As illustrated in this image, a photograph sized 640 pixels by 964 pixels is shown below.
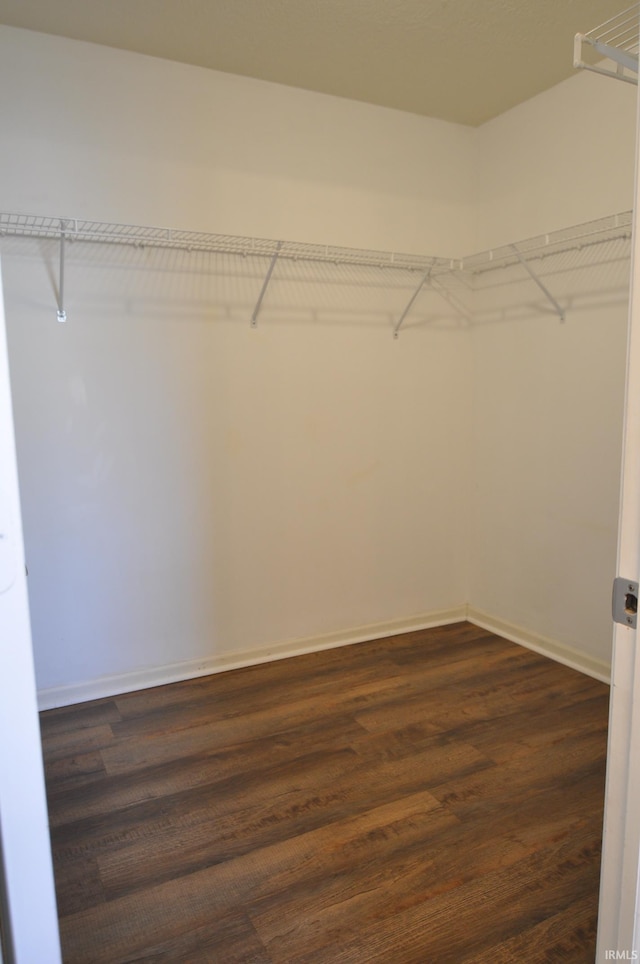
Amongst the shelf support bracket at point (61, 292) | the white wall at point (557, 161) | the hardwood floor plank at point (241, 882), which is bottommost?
the hardwood floor plank at point (241, 882)

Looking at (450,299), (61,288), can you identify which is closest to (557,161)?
(450,299)

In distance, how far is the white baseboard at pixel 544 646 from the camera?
2.83 meters

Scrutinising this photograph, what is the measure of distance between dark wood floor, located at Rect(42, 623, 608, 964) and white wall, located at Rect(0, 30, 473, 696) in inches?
18.0

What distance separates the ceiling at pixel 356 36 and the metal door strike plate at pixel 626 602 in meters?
2.18

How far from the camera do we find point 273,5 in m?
2.21

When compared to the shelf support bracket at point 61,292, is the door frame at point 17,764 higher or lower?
lower

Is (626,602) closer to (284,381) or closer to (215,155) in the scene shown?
(284,381)

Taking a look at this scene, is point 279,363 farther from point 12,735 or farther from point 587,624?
point 12,735

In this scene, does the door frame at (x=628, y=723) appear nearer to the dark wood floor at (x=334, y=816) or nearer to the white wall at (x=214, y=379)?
the dark wood floor at (x=334, y=816)

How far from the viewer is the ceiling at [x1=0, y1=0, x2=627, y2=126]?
7.30 feet

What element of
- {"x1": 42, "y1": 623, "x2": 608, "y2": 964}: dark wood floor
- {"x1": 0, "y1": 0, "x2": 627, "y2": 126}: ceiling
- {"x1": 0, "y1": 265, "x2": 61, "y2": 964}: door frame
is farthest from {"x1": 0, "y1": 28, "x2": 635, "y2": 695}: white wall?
{"x1": 0, "y1": 265, "x2": 61, "y2": 964}: door frame

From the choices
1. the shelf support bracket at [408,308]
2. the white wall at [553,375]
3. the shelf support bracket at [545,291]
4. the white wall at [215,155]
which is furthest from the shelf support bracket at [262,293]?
the white wall at [553,375]

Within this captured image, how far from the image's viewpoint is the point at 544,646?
3.11 m

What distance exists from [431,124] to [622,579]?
9.63ft
